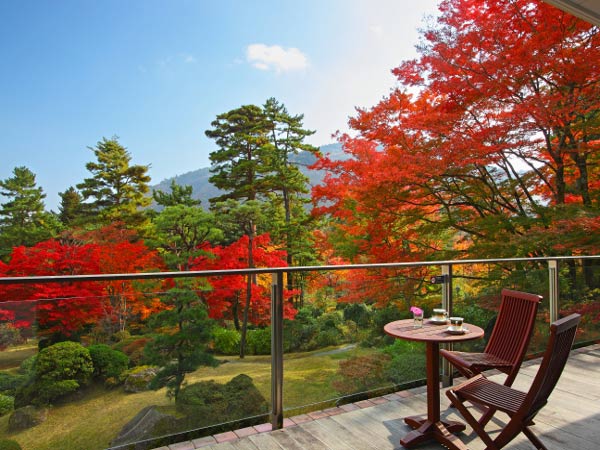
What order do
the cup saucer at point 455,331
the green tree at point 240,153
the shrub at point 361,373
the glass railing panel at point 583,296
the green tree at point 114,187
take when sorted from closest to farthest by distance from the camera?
the cup saucer at point 455,331 < the shrub at point 361,373 < the glass railing panel at point 583,296 < the green tree at point 240,153 < the green tree at point 114,187

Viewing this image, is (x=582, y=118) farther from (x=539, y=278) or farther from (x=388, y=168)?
(x=539, y=278)

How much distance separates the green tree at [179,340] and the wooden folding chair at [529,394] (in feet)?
4.90

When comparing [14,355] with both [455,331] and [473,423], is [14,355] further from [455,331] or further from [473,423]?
[455,331]

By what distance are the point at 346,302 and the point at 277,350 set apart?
0.93m

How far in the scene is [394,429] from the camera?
2746mm

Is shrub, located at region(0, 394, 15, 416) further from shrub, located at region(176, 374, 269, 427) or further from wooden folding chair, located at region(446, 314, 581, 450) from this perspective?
wooden folding chair, located at region(446, 314, 581, 450)

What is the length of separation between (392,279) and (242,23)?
2103 centimetres

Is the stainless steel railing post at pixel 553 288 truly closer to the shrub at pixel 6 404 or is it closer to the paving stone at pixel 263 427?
the paving stone at pixel 263 427

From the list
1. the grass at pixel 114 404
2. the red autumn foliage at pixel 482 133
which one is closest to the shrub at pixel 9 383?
the grass at pixel 114 404

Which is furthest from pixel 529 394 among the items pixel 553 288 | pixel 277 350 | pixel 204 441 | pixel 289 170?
pixel 289 170

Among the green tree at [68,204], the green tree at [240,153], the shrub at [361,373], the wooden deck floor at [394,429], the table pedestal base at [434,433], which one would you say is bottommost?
the wooden deck floor at [394,429]

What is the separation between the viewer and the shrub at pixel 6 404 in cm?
203

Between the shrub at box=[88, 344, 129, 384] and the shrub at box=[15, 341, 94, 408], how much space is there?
0.10 ft

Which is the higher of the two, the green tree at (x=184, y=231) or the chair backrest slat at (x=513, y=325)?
the green tree at (x=184, y=231)
